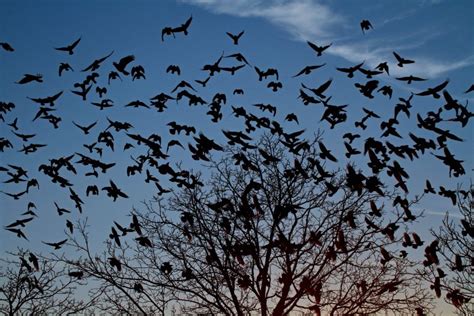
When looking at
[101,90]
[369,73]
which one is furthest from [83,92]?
[369,73]

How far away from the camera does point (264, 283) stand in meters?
16.1

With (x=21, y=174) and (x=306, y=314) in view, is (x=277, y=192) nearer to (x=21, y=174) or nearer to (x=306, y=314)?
(x=306, y=314)

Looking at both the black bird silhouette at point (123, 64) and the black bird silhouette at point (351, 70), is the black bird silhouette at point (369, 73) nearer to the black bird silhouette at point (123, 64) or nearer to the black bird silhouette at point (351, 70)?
the black bird silhouette at point (351, 70)

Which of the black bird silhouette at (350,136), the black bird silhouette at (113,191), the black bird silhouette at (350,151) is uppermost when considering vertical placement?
the black bird silhouette at (350,136)

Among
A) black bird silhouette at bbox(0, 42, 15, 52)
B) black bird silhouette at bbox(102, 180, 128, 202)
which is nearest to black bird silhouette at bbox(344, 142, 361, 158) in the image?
black bird silhouette at bbox(102, 180, 128, 202)

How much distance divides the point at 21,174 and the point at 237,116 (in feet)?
19.3

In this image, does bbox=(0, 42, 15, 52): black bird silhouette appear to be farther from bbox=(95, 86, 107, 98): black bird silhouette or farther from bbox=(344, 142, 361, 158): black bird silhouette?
bbox=(344, 142, 361, 158): black bird silhouette

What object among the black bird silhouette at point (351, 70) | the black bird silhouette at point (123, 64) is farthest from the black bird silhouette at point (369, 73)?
the black bird silhouette at point (123, 64)

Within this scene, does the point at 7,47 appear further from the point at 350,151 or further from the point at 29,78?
the point at 350,151

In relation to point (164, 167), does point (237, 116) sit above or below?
above

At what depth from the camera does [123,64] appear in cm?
1027

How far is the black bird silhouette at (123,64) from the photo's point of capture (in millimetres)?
10197

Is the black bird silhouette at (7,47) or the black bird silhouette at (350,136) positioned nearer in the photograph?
the black bird silhouette at (7,47)

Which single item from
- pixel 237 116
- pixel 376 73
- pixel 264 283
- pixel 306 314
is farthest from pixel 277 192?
pixel 376 73
